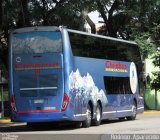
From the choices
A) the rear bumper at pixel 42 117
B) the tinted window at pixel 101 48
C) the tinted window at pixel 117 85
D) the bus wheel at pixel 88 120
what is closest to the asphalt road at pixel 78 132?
the bus wheel at pixel 88 120

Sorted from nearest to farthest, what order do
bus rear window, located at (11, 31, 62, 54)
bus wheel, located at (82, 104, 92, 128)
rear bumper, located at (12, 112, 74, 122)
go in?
rear bumper, located at (12, 112, 74, 122)
bus rear window, located at (11, 31, 62, 54)
bus wheel, located at (82, 104, 92, 128)

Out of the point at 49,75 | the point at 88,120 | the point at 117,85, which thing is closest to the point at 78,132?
the point at 49,75

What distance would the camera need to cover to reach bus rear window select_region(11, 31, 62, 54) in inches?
925

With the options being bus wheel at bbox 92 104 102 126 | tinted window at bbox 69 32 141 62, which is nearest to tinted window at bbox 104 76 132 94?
→ tinted window at bbox 69 32 141 62

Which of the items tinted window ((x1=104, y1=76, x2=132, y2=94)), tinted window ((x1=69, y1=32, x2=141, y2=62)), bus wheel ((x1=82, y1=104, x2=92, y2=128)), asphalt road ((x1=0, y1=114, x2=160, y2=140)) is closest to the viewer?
asphalt road ((x1=0, y1=114, x2=160, y2=140))

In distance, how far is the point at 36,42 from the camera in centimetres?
2369

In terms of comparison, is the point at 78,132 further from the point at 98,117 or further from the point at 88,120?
the point at 98,117

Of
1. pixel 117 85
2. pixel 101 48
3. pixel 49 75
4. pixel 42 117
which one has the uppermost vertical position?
pixel 101 48

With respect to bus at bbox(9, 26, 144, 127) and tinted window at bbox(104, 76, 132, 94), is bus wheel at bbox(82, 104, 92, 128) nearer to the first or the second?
bus at bbox(9, 26, 144, 127)

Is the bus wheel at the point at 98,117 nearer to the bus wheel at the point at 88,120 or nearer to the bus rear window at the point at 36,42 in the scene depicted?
the bus wheel at the point at 88,120

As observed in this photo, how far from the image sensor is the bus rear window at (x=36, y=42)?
23484 mm

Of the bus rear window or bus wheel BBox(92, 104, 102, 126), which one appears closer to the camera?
the bus rear window

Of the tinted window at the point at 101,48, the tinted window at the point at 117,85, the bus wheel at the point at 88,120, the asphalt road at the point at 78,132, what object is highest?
the tinted window at the point at 101,48

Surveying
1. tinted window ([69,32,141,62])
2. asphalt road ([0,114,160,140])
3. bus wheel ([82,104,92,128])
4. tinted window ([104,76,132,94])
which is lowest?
asphalt road ([0,114,160,140])
